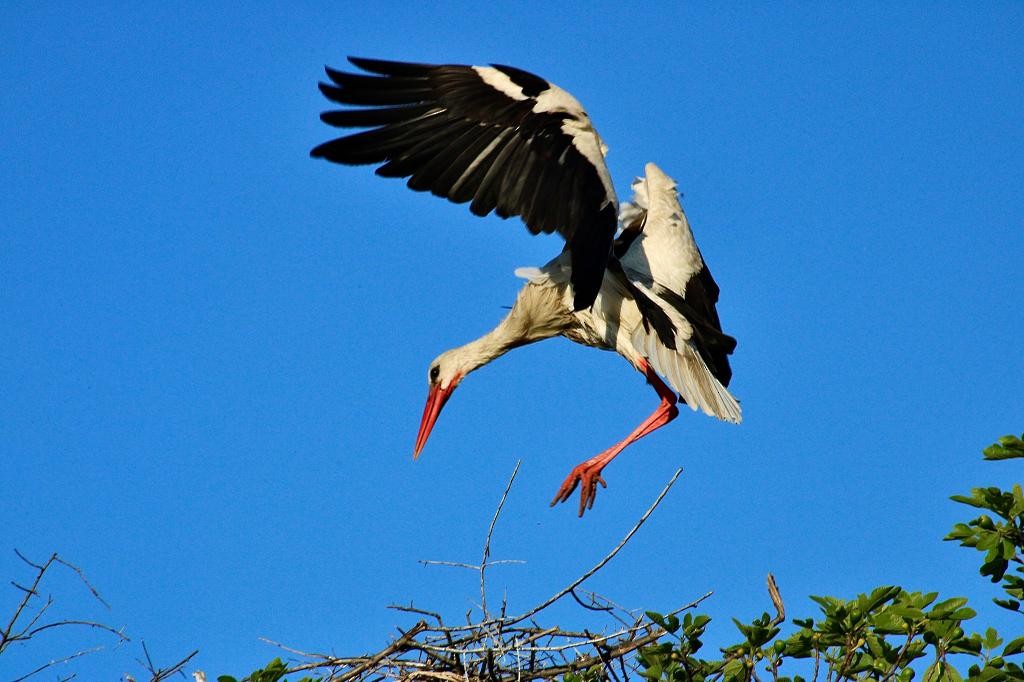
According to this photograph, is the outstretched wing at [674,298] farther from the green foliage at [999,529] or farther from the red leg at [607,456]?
the green foliage at [999,529]

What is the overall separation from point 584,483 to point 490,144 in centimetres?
176

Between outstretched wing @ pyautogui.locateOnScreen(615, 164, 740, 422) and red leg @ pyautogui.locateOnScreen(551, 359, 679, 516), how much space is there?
0.26 meters

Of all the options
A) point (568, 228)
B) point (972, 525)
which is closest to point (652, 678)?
point (972, 525)

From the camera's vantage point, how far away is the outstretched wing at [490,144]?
15.0 feet

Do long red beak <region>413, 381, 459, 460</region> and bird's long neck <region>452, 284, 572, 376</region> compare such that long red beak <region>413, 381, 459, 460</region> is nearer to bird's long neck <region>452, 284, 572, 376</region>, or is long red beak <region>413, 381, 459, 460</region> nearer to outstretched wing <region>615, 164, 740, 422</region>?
bird's long neck <region>452, 284, 572, 376</region>

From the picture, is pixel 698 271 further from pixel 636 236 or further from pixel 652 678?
pixel 652 678

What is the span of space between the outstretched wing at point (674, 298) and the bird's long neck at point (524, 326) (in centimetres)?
39

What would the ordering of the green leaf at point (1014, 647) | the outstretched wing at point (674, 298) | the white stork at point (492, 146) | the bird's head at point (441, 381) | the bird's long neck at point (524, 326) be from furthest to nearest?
the bird's head at point (441, 381) → the bird's long neck at point (524, 326) → the outstretched wing at point (674, 298) → the white stork at point (492, 146) → the green leaf at point (1014, 647)

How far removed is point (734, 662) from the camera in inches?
134

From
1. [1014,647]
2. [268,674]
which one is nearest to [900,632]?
[1014,647]

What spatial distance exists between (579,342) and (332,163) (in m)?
1.89

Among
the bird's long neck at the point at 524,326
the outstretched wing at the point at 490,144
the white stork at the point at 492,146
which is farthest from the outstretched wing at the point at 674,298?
the outstretched wing at the point at 490,144

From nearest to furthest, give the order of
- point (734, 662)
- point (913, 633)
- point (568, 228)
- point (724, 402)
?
point (913, 633) < point (734, 662) < point (568, 228) < point (724, 402)

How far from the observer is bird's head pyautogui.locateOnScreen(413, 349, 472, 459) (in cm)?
603
